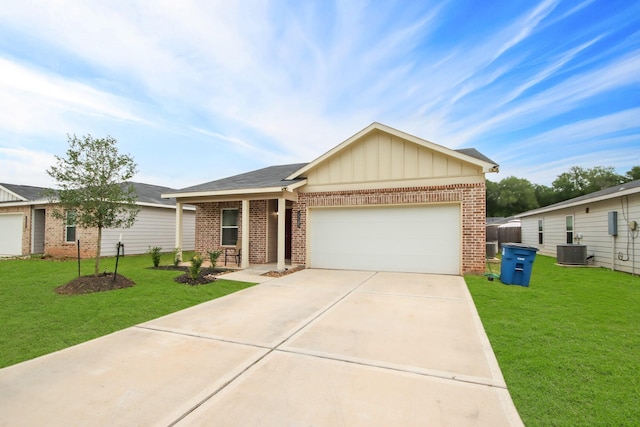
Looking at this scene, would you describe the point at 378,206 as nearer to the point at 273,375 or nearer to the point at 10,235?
the point at 273,375

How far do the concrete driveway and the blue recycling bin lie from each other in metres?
3.38

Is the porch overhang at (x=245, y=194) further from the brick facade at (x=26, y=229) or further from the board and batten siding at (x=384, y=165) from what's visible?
the brick facade at (x=26, y=229)

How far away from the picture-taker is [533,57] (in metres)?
11.8

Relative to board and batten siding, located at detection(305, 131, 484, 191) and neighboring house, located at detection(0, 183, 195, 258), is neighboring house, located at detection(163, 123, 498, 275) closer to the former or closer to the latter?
board and batten siding, located at detection(305, 131, 484, 191)

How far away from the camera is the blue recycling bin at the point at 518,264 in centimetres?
752

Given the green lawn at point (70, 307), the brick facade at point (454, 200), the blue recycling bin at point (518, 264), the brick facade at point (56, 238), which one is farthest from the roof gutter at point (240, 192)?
the blue recycling bin at point (518, 264)

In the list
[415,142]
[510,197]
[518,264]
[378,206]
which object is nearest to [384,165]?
[415,142]

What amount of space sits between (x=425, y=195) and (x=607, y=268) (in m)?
8.18

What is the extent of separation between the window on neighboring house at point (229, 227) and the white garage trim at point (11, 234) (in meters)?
12.6

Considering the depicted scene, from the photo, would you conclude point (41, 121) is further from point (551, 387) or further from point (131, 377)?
point (551, 387)

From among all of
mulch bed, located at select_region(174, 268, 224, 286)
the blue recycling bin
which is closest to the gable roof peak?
the blue recycling bin

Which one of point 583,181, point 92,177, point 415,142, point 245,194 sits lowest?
point 245,194

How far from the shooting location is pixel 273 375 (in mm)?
3062

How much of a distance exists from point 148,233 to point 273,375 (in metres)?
15.5
